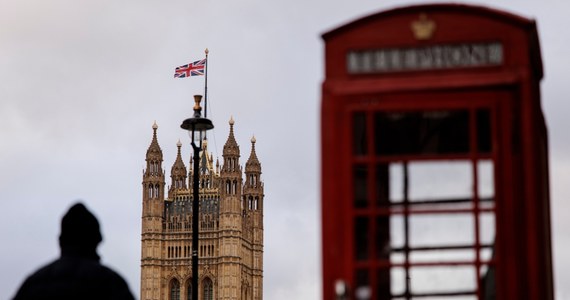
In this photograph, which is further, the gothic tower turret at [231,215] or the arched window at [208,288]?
the arched window at [208,288]

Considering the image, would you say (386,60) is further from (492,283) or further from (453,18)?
(492,283)

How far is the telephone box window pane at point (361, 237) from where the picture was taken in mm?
5977

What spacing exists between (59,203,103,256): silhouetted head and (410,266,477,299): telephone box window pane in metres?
1.43

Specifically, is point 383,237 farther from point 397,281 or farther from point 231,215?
point 231,215

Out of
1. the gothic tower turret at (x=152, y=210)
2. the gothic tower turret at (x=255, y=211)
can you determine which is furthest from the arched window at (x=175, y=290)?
the gothic tower turret at (x=255, y=211)

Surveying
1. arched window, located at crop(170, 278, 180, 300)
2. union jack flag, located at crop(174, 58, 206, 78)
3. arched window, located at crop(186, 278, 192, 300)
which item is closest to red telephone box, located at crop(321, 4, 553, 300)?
union jack flag, located at crop(174, 58, 206, 78)

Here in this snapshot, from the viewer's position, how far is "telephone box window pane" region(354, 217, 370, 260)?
19.6 ft

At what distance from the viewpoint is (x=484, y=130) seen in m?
6.07

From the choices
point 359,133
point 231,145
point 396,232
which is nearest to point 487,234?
point 396,232

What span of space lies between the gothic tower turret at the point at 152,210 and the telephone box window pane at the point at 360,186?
114484mm

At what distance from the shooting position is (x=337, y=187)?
5.97 metres

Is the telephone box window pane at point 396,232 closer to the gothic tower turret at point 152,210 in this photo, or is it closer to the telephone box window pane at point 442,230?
the telephone box window pane at point 442,230

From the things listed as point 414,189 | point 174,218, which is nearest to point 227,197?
point 174,218

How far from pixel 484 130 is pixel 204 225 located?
378 ft
